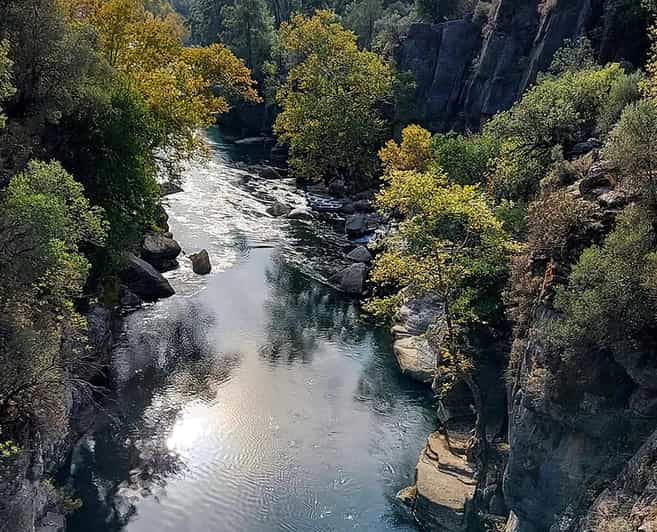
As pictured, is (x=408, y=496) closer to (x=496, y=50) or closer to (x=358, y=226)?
(x=358, y=226)

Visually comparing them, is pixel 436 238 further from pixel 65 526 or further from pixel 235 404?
pixel 65 526

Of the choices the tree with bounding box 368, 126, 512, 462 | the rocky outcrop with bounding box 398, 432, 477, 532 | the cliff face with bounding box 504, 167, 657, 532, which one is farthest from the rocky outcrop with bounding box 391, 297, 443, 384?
the cliff face with bounding box 504, 167, 657, 532

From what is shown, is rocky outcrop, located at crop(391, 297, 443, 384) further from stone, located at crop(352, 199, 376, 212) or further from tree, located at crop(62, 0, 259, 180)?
stone, located at crop(352, 199, 376, 212)

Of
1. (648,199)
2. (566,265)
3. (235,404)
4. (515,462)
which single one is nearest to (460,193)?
(566,265)

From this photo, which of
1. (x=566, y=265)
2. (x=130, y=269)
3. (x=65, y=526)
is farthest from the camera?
(x=130, y=269)

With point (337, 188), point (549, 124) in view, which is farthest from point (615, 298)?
point (337, 188)
